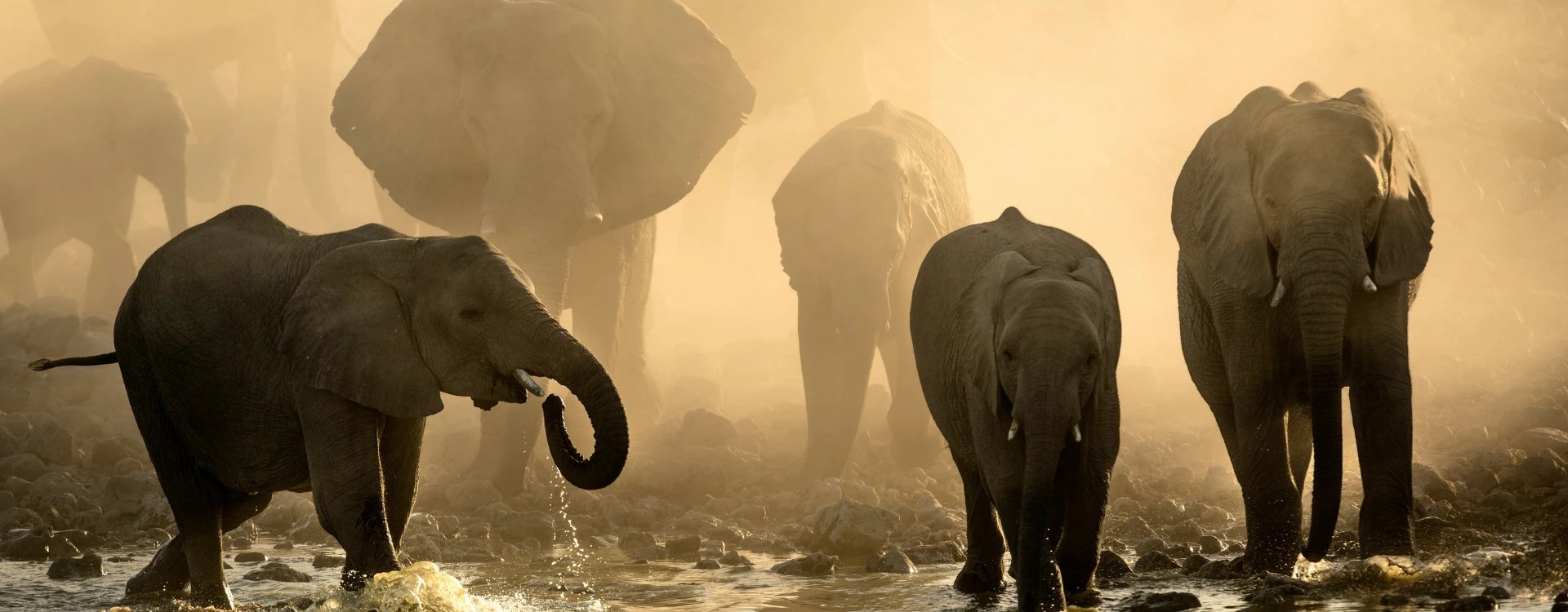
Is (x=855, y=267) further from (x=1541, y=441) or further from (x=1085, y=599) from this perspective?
(x=1085, y=599)

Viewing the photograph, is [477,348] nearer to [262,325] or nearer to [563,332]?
[563,332]

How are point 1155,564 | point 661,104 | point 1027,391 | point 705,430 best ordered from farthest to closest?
1. point 661,104
2. point 705,430
3. point 1155,564
4. point 1027,391

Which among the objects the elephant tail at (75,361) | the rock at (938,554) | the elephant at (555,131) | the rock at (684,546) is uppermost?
the elephant at (555,131)

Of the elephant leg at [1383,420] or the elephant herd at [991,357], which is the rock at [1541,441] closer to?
the elephant herd at [991,357]

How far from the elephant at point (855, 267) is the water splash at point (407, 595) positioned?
5.43 m

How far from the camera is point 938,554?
9516 mm

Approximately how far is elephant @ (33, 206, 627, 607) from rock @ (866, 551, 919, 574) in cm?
239

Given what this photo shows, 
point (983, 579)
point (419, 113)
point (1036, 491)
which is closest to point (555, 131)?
point (419, 113)

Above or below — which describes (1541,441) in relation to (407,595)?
above

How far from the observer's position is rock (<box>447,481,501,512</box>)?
37.6 ft

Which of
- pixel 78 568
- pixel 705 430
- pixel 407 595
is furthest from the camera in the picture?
pixel 705 430

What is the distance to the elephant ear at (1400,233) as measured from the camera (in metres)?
8.09

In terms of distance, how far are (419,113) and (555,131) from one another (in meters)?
1.64

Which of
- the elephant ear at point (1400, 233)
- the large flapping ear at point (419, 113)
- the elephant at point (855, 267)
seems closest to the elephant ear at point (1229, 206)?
the elephant ear at point (1400, 233)
